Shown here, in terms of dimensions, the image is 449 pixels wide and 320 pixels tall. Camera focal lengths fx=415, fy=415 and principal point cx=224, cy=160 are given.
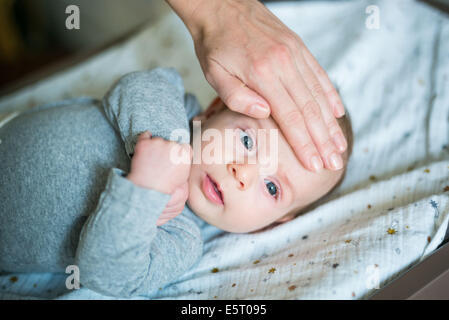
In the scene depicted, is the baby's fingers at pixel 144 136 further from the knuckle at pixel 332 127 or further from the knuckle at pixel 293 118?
the knuckle at pixel 332 127

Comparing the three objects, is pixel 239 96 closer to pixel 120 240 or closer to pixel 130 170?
pixel 130 170

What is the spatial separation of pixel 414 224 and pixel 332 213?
0.70 feet

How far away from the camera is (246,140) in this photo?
980 millimetres

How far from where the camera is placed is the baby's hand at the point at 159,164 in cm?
78

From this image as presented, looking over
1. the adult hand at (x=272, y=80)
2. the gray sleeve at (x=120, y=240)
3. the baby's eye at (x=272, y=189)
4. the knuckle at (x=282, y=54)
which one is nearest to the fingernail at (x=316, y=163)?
the adult hand at (x=272, y=80)

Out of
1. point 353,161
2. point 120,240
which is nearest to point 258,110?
point 120,240

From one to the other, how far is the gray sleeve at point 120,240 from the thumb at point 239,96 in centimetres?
25

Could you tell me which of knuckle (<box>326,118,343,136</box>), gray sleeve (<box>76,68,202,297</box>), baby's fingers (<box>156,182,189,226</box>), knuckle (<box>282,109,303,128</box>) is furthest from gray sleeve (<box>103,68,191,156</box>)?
knuckle (<box>326,118,343,136</box>)

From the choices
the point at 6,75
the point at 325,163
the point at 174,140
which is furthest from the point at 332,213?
the point at 6,75

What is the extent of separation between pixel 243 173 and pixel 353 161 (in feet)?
1.59

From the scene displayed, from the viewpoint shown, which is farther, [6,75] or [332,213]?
[6,75]

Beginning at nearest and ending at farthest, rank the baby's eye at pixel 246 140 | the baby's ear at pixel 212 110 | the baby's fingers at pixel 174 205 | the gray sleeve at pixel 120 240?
the gray sleeve at pixel 120 240 → the baby's fingers at pixel 174 205 → the baby's eye at pixel 246 140 → the baby's ear at pixel 212 110
